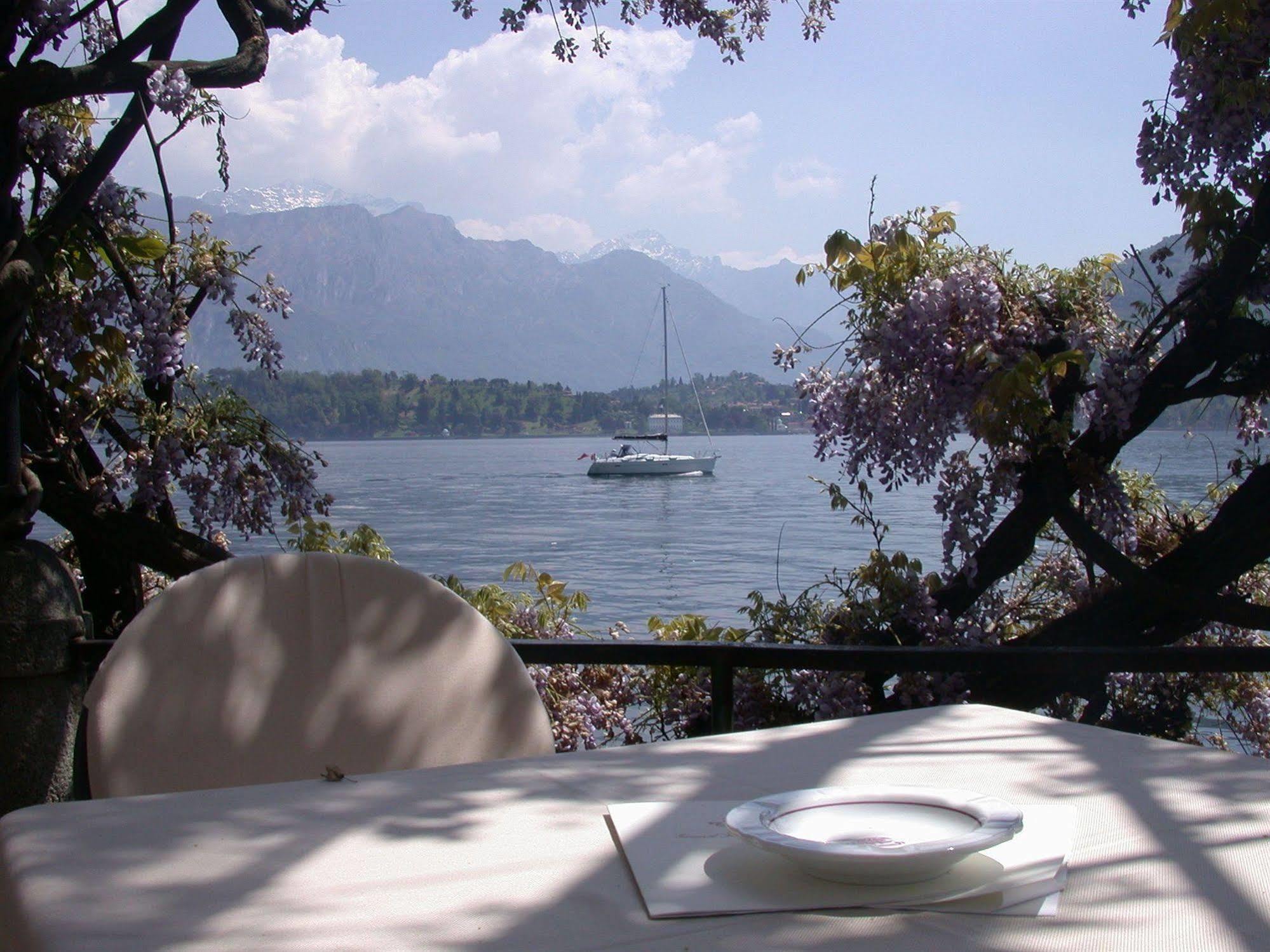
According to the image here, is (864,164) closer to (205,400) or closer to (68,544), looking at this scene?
(205,400)

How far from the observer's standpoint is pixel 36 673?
7.61ft

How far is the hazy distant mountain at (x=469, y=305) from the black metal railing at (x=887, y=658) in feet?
283

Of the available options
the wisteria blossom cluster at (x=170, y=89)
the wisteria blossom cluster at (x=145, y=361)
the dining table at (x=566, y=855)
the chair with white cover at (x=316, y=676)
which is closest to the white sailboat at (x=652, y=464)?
the wisteria blossom cluster at (x=145, y=361)

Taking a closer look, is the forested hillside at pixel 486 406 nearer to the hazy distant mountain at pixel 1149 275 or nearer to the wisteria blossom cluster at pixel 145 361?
the hazy distant mountain at pixel 1149 275

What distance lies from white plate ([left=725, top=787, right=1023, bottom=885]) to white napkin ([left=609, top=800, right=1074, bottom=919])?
2 centimetres

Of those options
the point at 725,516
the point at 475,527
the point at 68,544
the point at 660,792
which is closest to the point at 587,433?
the point at 725,516

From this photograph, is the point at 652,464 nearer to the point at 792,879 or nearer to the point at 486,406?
the point at 486,406

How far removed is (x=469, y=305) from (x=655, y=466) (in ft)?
356

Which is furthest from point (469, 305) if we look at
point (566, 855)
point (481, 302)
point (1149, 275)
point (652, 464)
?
point (566, 855)

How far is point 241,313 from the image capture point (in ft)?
10.8

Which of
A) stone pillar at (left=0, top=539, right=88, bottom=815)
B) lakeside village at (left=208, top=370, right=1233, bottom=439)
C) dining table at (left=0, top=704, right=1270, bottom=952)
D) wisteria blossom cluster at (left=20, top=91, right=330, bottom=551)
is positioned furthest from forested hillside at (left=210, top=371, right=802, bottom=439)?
dining table at (left=0, top=704, right=1270, bottom=952)

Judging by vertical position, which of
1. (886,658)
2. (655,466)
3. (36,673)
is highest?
(886,658)

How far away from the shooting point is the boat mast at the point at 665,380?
22.2m

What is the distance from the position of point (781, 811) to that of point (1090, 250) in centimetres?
236
